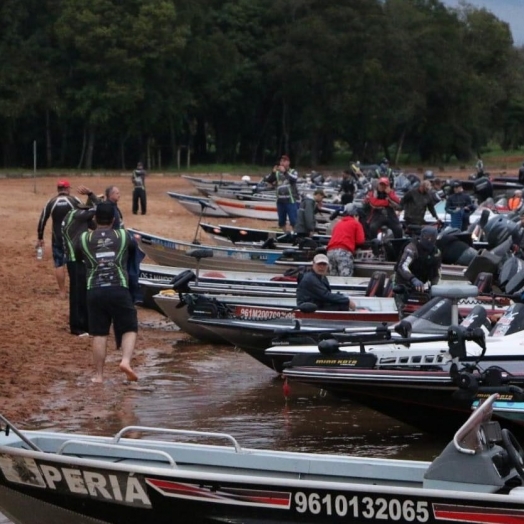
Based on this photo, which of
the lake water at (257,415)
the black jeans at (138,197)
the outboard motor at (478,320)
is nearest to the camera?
the lake water at (257,415)

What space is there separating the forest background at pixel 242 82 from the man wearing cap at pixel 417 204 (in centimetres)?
4014

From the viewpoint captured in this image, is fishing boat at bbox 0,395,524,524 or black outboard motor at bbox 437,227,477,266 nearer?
fishing boat at bbox 0,395,524,524

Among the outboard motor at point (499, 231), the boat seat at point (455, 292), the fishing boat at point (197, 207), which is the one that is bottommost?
the fishing boat at point (197, 207)

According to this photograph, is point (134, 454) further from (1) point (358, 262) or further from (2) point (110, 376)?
(1) point (358, 262)

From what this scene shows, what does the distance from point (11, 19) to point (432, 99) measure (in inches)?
1214

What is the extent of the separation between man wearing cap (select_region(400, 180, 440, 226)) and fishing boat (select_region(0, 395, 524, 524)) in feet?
53.2

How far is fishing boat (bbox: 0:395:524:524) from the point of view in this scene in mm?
6340

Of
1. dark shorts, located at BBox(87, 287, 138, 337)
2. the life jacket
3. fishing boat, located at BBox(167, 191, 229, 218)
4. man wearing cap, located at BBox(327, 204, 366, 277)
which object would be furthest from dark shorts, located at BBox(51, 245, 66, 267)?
fishing boat, located at BBox(167, 191, 229, 218)

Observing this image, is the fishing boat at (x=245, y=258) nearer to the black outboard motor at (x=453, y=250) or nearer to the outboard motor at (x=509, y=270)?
the black outboard motor at (x=453, y=250)

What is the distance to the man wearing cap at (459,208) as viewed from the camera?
2566cm

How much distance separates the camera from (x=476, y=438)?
6.68m

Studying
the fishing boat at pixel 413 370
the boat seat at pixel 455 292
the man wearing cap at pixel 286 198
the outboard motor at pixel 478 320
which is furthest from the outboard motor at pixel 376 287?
the man wearing cap at pixel 286 198

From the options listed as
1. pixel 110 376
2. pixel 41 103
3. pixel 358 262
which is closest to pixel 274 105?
pixel 41 103

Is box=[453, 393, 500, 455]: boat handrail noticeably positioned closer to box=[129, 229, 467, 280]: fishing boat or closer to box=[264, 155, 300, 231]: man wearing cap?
box=[129, 229, 467, 280]: fishing boat
